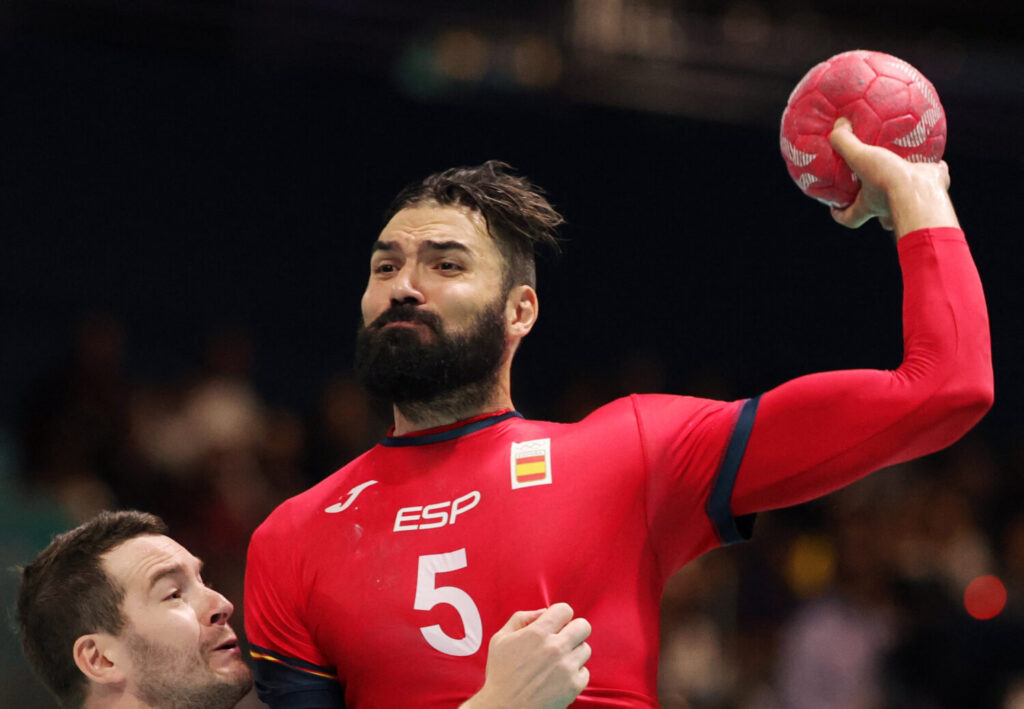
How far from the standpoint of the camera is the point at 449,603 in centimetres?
331

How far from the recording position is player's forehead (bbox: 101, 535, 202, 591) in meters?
3.92

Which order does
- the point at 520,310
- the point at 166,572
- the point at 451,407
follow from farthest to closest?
the point at 166,572, the point at 520,310, the point at 451,407

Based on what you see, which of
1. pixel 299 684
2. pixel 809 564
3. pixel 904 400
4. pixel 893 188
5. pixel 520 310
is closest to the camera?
pixel 904 400

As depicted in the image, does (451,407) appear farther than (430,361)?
Yes

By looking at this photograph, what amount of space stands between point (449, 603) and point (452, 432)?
1.73 feet

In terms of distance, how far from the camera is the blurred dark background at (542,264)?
7.86m

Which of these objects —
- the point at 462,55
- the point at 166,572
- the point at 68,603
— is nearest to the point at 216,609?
the point at 166,572

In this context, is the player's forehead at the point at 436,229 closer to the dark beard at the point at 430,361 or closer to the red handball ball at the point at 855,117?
the dark beard at the point at 430,361

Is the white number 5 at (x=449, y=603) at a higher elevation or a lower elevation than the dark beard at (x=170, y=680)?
higher

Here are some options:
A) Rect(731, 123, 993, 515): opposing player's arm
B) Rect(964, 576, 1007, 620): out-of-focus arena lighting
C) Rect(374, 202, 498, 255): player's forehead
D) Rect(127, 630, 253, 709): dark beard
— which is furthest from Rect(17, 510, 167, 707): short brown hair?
Rect(964, 576, 1007, 620): out-of-focus arena lighting

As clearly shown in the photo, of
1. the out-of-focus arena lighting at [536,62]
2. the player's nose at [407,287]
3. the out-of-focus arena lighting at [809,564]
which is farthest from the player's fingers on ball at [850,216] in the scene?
the out-of-focus arena lighting at [809,564]

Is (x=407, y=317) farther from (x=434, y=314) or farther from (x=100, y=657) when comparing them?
(x=100, y=657)

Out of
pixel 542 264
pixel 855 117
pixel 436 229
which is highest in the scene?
pixel 542 264

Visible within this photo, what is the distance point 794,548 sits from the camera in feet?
30.6
